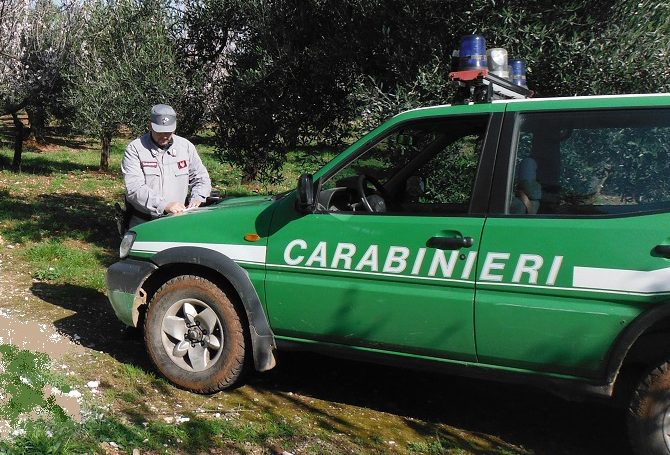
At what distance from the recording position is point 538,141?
4.01 metres

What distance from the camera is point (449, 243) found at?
13.0 feet

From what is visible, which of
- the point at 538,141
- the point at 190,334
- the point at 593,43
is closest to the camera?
the point at 538,141

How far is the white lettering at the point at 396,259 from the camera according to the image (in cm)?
409

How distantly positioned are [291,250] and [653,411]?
217cm

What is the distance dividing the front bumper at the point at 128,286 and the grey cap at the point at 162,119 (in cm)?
120

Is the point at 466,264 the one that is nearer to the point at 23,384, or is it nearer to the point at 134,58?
the point at 23,384

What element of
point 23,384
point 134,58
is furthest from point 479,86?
point 134,58

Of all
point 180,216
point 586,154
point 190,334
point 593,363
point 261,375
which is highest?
point 586,154

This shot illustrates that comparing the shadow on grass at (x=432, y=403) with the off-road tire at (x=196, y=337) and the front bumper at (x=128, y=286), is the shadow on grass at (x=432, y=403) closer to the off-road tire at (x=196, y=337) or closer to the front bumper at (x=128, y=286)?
the off-road tire at (x=196, y=337)

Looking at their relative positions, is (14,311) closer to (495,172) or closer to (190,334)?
(190,334)

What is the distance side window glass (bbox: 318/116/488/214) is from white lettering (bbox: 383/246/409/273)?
0.25 m

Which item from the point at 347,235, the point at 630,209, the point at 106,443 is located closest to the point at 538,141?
the point at 630,209

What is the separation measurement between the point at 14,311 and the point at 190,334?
7.41 feet

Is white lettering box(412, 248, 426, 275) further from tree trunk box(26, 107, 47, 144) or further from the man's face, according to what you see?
tree trunk box(26, 107, 47, 144)
